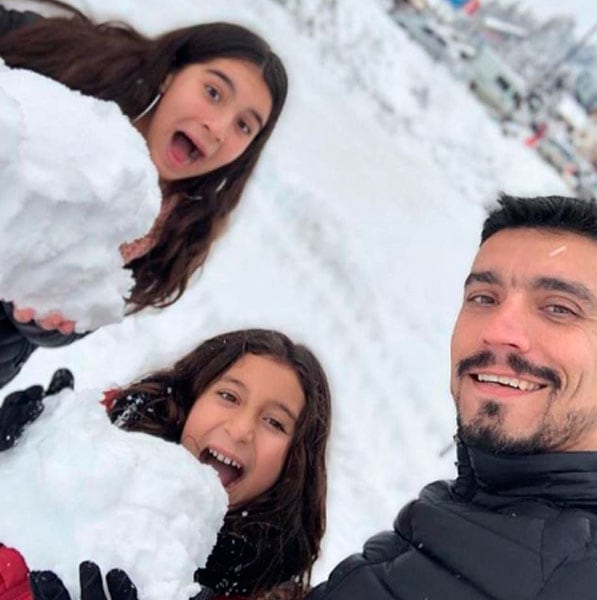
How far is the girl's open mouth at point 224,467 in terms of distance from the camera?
7.39 ft

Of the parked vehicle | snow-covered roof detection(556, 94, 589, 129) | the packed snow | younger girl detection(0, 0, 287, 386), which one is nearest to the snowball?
the packed snow

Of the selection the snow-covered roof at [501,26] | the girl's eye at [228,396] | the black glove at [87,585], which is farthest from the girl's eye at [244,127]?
the snow-covered roof at [501,26]

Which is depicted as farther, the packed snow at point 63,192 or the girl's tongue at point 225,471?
the girl's tongue at point 225,471

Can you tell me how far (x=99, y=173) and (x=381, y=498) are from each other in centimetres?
375

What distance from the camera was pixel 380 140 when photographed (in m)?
9.52

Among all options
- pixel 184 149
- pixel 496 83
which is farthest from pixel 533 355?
pixel 496 83

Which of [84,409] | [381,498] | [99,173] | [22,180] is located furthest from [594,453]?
[381,498]

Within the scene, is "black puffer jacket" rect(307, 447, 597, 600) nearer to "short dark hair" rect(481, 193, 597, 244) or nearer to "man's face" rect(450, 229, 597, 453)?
"man's face" rect(450, 229, 597, 453)

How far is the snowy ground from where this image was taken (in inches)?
191

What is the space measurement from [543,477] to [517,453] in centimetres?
8

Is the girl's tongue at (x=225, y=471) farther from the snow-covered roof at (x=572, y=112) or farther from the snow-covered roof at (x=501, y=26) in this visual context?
the snow-covered roof at (x=501, y=26)

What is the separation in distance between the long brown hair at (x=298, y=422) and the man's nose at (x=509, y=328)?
85 cm

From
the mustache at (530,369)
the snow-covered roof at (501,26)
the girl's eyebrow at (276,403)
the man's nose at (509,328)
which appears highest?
the man's nose at (509,328)

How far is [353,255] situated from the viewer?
22.9 feet
